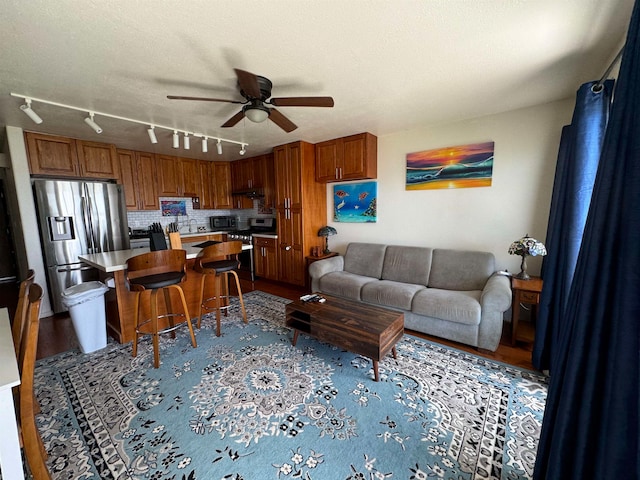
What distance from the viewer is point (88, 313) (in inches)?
95.9

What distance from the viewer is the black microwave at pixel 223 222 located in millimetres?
5715

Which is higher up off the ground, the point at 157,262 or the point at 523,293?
the point at 157,262

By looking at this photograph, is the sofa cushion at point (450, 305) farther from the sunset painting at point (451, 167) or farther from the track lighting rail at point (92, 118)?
the track lighting rail at point (92, 118)

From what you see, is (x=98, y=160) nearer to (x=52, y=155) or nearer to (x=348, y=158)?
(x=52, y=155)

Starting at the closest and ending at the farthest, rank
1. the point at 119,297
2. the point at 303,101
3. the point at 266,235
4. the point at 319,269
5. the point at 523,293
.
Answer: the point at 303,101
the point at 523,293
the point at 119,297
the point at 319,269
the point at 266,235

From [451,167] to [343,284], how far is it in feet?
6.74

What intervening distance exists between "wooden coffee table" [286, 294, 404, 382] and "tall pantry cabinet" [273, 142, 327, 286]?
1795 millimetres

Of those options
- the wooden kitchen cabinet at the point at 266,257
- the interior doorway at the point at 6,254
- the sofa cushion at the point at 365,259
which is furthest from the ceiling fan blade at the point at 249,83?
the interior doorway at the point at 6,254

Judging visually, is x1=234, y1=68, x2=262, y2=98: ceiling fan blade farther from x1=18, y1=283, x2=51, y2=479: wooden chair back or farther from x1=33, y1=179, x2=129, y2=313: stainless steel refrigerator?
x1=33, y1=179, x2=129, y2=313: stainless steel refrigerator

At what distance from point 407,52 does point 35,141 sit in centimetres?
455

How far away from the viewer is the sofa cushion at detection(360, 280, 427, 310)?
9.34ft

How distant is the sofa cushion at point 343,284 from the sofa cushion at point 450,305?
72 cm

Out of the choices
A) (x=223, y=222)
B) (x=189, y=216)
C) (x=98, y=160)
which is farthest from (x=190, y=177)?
(x=98, y=160)

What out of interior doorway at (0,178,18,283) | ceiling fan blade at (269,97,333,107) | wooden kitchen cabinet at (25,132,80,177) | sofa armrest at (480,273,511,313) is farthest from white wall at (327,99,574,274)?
interior doorway at (0,178,18,283)
